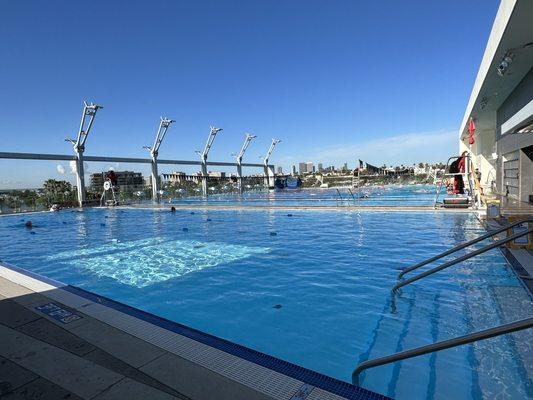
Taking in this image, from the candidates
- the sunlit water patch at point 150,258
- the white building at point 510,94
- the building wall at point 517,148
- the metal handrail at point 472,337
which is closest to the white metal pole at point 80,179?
the sunlit water patch at point 150,258

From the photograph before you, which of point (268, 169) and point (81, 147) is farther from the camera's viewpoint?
point (268, 169)

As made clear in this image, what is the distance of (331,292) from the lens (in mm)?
4906

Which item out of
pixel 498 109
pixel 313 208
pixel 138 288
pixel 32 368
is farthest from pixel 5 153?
pixel 498 109

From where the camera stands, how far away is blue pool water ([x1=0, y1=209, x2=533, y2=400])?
2.92 metres

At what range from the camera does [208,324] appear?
4.14m

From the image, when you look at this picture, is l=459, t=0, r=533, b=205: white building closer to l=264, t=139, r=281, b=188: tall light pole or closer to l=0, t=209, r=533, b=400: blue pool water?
l=0, t=209, r=533, b=400: blue pool water

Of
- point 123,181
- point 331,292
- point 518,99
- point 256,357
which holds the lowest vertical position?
point 331,292

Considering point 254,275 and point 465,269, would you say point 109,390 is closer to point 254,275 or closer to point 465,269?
point 254,275

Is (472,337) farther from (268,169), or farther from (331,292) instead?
(268,169)

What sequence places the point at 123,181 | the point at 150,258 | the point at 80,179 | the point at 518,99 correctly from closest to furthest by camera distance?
1. the point at 150,258
2. the point at 518,99
3. the point at 80,179
4. the point at 123,181

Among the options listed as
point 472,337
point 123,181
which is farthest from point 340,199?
point 123,181

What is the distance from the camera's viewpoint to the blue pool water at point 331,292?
115 inches

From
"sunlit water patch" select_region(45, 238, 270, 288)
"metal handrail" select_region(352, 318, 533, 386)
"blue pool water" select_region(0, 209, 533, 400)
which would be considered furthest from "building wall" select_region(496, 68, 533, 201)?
"metal handrail" select_region(352, 318, 533, 386)

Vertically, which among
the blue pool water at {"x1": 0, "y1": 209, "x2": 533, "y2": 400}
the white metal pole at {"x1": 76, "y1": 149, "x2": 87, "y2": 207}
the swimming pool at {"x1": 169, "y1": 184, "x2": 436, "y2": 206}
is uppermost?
the white metal pole at {"x1": 76, "y1": 149, "x2": 87, "y2": 207}
